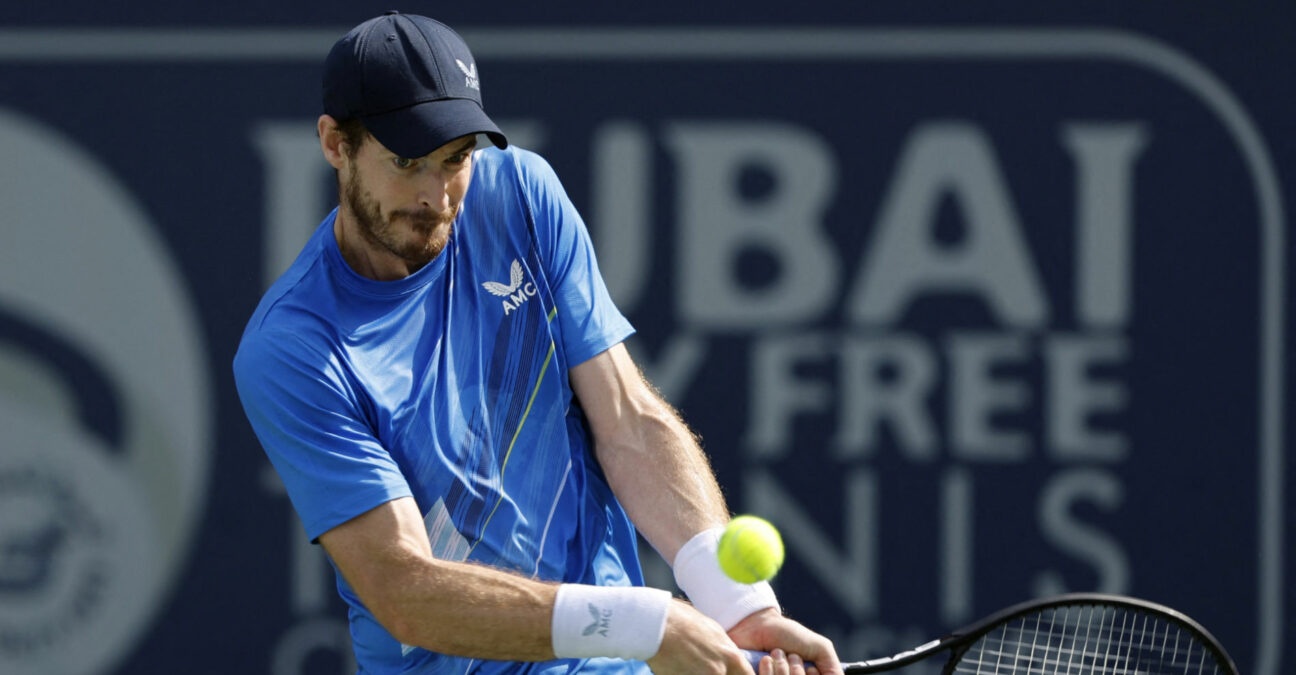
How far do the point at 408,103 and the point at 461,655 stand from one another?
81 cm

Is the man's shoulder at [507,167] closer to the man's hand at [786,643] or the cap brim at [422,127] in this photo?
Result: the cap brim at [422,127]

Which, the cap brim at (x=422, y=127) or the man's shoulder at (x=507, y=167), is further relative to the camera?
the man's shoulder at (x=507, y=167)

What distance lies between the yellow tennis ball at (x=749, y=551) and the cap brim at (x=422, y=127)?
2.29 feet

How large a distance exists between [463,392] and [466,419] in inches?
1.7

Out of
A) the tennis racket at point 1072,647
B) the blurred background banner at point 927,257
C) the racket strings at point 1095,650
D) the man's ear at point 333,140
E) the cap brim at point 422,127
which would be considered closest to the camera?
the cap brim at point 422,127

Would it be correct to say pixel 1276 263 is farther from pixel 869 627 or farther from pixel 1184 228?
pixel 869 627

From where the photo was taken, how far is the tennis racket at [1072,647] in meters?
3.08

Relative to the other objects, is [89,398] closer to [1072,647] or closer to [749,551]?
[1072,647]

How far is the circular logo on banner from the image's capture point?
4.84m

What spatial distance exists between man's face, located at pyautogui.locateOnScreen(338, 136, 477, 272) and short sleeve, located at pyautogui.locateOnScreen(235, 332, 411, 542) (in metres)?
0.21

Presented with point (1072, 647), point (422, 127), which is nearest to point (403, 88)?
point (422, 127)

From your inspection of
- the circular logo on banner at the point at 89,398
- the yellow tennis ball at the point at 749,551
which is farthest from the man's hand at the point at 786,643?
the circular logo on banner at the point at 89,398

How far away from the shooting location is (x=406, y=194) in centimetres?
Result: 263

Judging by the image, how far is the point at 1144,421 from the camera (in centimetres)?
475
